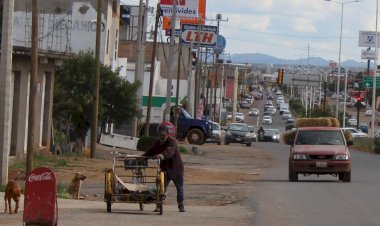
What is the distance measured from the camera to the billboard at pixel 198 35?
251 feet

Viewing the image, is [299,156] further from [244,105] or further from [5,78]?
[244,105]

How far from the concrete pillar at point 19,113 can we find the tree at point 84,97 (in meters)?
8.43

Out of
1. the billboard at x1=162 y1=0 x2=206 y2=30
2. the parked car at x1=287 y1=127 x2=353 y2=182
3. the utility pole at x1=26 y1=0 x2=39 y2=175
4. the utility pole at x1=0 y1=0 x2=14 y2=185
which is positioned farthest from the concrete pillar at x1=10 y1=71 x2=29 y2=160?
the billboard at x1=162 y1=0 x2=206 y2=30

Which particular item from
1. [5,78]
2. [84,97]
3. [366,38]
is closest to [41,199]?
[5,78]

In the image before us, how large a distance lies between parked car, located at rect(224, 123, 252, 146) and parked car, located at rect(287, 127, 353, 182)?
4069 cm

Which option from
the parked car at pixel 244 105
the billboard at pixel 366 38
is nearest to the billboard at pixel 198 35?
the billboard at pixel 366 38

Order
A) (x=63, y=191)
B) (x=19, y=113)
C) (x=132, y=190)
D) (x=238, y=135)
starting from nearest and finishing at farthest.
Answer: (x=132, y=190)
(x=63, y=191)
(x=19, y=113)
(x=238, y=135)

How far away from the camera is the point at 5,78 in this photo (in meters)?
23.4

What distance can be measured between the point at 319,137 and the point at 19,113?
394 inches

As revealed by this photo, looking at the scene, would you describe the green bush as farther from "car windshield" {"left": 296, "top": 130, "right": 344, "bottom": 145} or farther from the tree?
"car windshield" {"left": 296, "top": 130, "right": 344, "bottom": 145}

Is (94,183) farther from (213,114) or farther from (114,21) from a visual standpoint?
(213,114)

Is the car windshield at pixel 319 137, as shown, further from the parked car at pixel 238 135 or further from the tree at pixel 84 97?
the parked car at pixel 238 135

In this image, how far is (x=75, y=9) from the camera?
56938 mm

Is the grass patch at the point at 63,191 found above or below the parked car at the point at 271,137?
above
